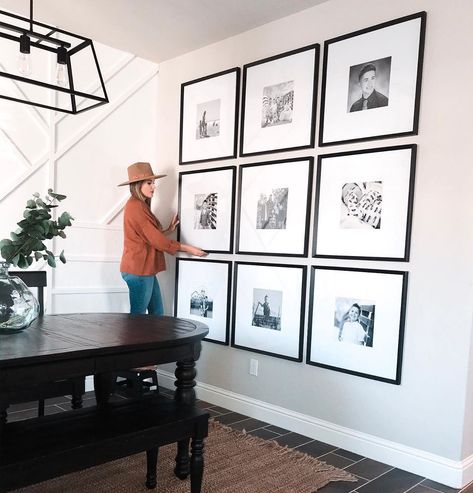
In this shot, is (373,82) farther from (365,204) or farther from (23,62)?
(23,62)

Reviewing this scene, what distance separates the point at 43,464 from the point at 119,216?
2529mm

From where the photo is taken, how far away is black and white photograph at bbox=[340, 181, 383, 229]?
2707mm

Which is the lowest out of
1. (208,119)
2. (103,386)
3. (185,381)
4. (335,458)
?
(335,458)

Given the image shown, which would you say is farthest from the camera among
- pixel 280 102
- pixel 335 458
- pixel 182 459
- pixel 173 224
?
pixel 173 224

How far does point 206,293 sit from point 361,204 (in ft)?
4.65

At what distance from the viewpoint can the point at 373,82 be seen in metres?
2.73

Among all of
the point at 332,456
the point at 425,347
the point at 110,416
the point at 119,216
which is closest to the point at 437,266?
the point at 425,347

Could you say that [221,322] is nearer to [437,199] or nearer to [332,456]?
[332,456]

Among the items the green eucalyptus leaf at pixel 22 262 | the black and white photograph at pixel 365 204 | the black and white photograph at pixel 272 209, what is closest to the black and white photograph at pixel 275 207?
the black and white photograph at pixel 272 209

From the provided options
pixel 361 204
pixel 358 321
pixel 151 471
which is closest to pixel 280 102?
→ pixel 361 204

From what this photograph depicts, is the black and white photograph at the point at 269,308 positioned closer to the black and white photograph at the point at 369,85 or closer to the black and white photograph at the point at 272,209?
the black and white photograph at the point at 272,209

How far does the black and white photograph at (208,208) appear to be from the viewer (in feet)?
11.5

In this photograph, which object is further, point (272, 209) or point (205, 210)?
point (205, 210)

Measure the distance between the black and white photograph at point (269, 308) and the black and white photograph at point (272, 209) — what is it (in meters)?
0.27
